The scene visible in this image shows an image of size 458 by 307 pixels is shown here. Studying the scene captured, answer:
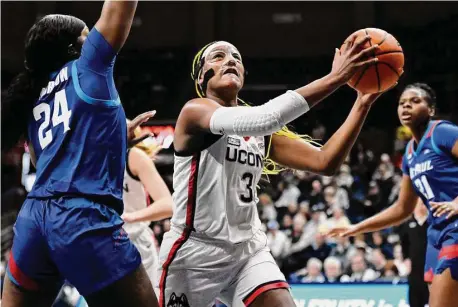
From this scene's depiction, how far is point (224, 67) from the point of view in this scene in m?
4.10

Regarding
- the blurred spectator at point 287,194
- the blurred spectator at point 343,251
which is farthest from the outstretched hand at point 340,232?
the blurred spectator at point 287,194

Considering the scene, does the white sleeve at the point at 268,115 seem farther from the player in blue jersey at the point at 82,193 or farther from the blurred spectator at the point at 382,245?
the blurred spectator at the point at 382,245

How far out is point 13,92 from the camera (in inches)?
124

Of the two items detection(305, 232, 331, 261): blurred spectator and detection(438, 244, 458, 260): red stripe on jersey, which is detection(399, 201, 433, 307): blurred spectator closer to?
detection(438, 244, 458, 260): red stripe on jersey

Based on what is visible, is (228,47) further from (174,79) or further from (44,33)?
(174,79)

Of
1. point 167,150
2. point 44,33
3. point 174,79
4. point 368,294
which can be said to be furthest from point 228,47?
point 174,79

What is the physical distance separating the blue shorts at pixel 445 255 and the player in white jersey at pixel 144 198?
1924 mm

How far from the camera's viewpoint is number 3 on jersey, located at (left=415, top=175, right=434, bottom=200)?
17.9 feet

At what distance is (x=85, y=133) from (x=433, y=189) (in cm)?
322

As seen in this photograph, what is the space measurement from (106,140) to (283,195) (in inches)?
486

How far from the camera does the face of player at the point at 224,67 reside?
406 centimetres

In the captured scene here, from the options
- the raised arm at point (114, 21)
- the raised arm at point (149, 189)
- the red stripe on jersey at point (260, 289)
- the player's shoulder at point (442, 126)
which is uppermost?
the raised arm at point (114, 21)

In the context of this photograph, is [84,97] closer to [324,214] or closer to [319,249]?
[319,249]

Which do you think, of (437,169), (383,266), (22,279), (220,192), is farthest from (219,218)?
(383,266)
